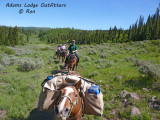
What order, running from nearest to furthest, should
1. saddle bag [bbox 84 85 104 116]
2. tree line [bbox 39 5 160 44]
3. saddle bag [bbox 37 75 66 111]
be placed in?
saddle bag [bbox 37 75 66 111] < saddle bag [bbox 84 85 104 116] < tree line [bbox 39 5 160 44]

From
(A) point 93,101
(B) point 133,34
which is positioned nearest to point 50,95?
(A) point 93,101

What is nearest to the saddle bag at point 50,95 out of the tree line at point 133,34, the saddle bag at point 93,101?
the saddle bag at point 93,101

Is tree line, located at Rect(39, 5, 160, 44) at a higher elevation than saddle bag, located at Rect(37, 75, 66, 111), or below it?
higher

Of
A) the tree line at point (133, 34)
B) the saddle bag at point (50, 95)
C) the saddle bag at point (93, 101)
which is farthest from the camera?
the tree line at point (133, 34)

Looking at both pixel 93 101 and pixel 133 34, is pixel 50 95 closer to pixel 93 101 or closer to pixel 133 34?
pixel 93 101

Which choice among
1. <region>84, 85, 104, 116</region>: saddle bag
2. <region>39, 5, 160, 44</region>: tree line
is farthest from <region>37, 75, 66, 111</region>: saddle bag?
<region>39, 5, 160, 44</region>: tree line

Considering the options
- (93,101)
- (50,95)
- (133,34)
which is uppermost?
(133,34)

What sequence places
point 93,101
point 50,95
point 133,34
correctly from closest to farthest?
1. point 50,95
2. point 93,101
3. point 133,34

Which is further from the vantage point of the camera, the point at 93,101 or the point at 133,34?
the point at 133,34

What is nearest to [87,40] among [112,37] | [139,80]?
[112,37]

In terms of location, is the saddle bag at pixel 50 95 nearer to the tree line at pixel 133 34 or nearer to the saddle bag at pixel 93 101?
the saddle bag at pixel 93 101

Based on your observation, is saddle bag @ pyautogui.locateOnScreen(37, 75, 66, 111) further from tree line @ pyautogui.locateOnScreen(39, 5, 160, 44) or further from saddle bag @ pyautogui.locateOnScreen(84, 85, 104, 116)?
tree line @ pyautogui.locateOnScreen(39, 5, 160, 44)

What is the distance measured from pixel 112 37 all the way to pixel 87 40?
21690 millimetres

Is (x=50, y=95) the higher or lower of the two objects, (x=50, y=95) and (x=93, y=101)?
the higher
